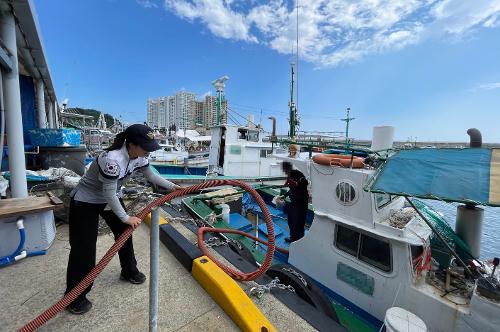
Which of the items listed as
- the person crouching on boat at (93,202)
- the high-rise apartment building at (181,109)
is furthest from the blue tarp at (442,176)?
the high-rise apartment building at (181,109)

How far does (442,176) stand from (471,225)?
1638 millimetres

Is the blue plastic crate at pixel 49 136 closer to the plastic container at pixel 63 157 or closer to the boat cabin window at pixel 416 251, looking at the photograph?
the plastic container at pixel 63 157

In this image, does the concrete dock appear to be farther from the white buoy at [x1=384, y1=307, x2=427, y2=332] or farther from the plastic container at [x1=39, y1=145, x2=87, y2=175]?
the plastic container at [x1=39, y1=145, x2=87, y2=175]

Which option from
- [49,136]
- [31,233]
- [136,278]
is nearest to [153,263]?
[136,278]

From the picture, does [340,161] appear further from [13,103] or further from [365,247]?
[13,103]

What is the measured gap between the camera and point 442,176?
10.1 feet

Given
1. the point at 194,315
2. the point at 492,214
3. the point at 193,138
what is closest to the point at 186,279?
the point at 194,315

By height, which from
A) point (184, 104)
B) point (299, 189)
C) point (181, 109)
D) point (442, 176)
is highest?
point (184, 104)

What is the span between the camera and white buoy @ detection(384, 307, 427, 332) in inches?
101

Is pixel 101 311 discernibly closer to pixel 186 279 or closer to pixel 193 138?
pixel 186 279

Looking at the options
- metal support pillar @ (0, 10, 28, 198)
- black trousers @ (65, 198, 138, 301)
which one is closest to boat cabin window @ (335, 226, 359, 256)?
black trousers @ (65, 198, 138, 301)

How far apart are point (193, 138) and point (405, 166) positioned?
88.3 feet

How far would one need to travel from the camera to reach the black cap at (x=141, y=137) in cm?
196

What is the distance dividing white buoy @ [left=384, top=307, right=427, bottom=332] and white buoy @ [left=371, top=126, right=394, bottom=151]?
304cm
